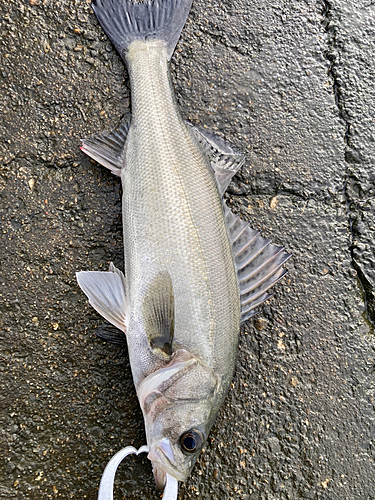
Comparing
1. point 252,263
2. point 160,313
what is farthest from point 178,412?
point 252,263

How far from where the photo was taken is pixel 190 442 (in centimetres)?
202

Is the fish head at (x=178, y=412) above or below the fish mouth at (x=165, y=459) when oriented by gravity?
above

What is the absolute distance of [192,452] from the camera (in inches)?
79.7

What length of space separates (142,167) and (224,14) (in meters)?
1.38

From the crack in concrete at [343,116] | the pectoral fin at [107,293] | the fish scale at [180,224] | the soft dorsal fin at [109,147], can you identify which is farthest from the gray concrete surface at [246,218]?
the fish scale at [180,224]

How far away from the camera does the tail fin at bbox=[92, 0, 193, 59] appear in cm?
252

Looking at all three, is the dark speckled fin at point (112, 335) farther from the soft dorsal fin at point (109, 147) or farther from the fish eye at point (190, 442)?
the soft dorsal fin at point (109, 147)

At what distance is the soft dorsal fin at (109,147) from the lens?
2.48 meters

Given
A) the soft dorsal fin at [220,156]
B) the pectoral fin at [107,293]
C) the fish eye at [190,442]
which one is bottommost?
the fish eye at [190,442]

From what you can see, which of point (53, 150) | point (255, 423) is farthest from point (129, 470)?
point (53, 150)

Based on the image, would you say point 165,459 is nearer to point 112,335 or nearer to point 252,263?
point 112,335

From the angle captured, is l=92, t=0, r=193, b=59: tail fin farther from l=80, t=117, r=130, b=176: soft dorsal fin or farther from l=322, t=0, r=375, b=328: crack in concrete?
l=322, t=0, r=375, b=328: crack in concrete

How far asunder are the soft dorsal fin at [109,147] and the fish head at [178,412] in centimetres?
119

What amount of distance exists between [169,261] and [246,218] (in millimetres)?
814
